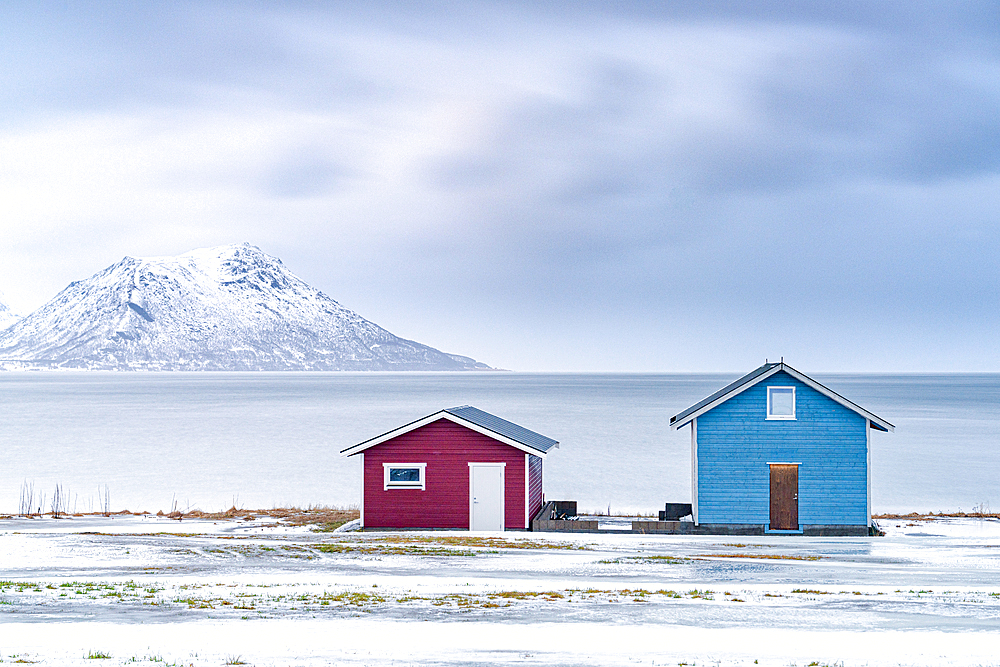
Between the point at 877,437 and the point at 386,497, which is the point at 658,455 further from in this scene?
the point at 386,497

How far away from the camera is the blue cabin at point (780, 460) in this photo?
32.0 metres

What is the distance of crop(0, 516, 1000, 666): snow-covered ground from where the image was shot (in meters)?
14.3

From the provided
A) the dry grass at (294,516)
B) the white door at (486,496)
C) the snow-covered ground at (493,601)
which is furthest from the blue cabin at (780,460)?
the dry grass at (294,516)

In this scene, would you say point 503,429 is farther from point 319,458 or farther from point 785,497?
point 319,458

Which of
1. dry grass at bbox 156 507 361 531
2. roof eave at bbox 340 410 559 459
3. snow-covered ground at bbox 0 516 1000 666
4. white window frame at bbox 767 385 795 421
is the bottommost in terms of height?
dry grass at bbox 156 507 361 531

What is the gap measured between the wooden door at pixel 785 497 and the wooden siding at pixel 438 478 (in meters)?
8.68

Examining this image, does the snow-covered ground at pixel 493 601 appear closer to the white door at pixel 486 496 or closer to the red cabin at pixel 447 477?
the white door at pixel 486 496

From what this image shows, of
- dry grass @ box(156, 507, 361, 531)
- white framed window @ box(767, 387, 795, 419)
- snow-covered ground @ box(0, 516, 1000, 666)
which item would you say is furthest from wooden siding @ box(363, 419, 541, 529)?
white framed window @ box(767, 387, 795, 419)

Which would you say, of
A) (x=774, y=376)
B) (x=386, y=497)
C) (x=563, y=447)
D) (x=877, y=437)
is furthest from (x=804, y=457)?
(x=877, y=437)

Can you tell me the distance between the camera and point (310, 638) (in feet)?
49.3

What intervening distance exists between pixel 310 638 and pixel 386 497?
17.9 m

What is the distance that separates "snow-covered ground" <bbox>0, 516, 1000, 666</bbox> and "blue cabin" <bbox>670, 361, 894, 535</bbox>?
8.43ft

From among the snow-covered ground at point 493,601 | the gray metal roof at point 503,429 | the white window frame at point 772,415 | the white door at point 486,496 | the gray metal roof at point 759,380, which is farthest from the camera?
the gray metal roof at point 503,429

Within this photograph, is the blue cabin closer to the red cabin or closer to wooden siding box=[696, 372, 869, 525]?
wooden siding box=[696, 372, 869, 525]
